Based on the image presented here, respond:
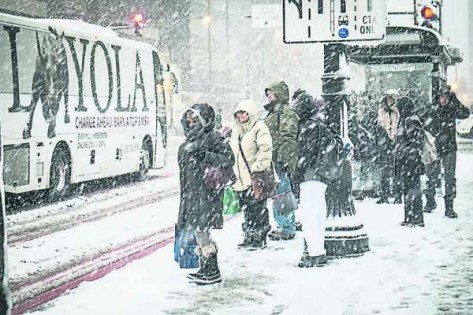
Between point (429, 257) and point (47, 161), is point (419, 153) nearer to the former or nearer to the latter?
point (429, 257)

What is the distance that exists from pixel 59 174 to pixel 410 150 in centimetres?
785

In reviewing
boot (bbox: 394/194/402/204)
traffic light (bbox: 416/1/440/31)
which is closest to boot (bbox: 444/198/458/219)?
boot (bbox: 394/194/402/204)

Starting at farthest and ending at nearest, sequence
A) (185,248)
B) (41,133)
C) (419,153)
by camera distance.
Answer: (41,133) → (419,153) → (185,248)

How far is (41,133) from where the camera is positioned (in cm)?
1498

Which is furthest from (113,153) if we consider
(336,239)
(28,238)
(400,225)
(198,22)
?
(198,22)

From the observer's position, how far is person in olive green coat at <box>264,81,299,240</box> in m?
10.0

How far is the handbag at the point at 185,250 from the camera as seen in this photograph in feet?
25.7

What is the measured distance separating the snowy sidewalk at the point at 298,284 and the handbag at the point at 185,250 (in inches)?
6.3

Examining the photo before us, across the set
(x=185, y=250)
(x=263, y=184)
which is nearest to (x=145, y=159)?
(x=263, y=184)

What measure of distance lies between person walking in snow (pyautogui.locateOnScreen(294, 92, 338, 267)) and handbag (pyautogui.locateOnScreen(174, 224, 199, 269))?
1.16 metres

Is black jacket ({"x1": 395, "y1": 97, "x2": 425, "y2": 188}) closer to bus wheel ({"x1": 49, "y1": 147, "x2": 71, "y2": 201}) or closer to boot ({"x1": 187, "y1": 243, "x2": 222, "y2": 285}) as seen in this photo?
boot ({"x1": 187, "y1": 243, "x2": 222, "y2": 285})

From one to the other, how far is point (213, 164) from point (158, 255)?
238 cm

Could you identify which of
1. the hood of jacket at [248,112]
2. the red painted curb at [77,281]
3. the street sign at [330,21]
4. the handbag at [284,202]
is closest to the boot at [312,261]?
the handbag at [284,202]

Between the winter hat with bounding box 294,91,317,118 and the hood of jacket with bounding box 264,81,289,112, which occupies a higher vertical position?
the hood of jacket with bounding box 264,81,289,112
